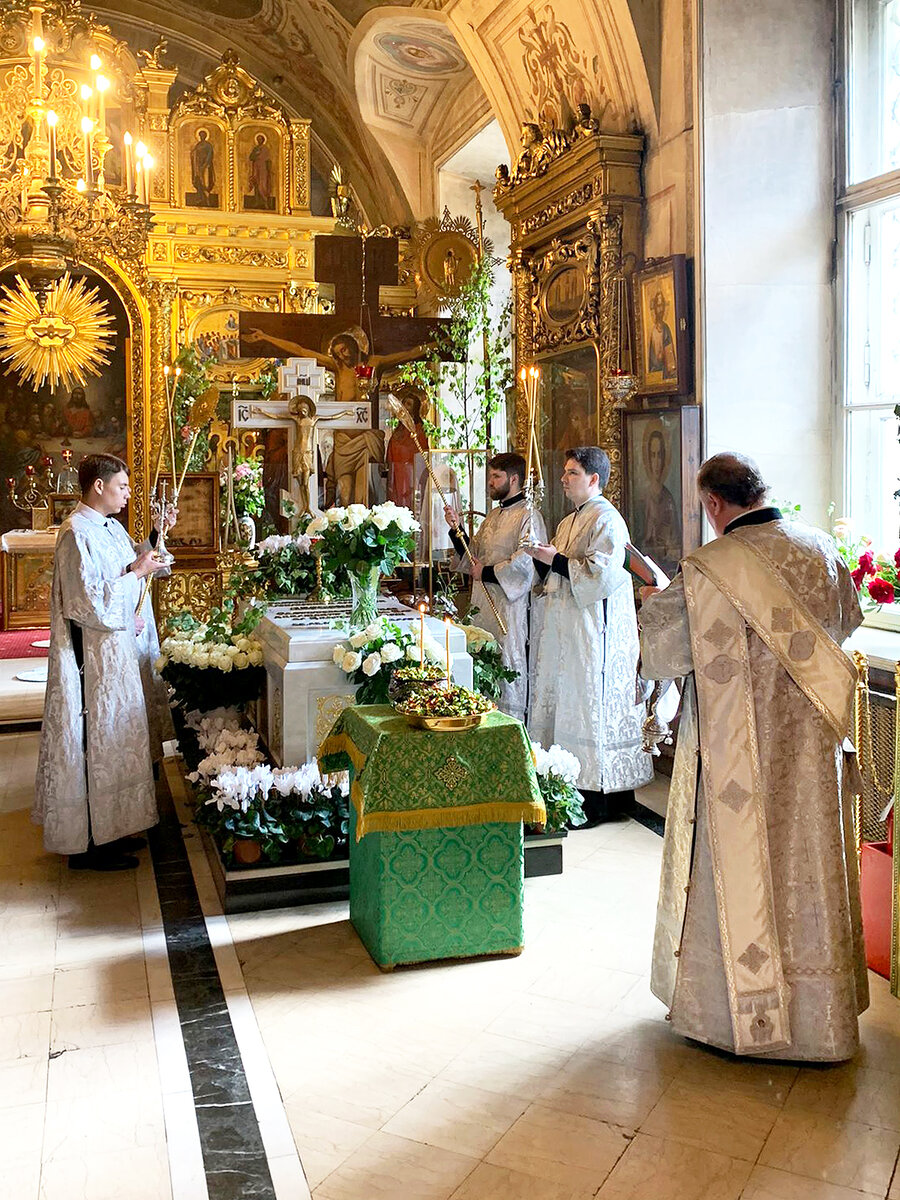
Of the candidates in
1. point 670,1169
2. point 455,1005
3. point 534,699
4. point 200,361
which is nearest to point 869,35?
point 534,699

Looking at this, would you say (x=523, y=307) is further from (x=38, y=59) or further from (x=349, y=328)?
(x=38, y=59)

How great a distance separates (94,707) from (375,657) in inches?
52.7

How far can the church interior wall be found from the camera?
632cm

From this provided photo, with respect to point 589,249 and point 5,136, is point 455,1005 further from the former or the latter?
point 5,136

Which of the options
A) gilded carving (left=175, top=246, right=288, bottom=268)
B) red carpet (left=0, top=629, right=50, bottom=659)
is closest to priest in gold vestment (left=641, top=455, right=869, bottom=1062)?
red carpet (left=0, top=629, right=50, bottom=659)

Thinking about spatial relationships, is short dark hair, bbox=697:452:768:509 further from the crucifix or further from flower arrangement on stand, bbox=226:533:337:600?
the crucifix

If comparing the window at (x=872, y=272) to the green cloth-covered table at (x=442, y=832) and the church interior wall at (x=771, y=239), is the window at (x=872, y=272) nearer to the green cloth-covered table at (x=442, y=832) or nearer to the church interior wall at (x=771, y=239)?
the church interior wall at (x=771, y=239)

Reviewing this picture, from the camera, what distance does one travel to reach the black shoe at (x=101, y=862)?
543 centimetres

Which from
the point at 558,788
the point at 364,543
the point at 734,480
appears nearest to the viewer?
the point at 734,480

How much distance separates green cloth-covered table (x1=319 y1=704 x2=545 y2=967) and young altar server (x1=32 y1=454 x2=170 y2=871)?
1595 millimetres

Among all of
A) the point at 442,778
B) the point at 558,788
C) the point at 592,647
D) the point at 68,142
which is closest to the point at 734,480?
the point at 442,778

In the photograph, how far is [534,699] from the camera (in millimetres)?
6449

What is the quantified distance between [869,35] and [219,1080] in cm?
590

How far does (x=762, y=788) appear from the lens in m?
3.48
